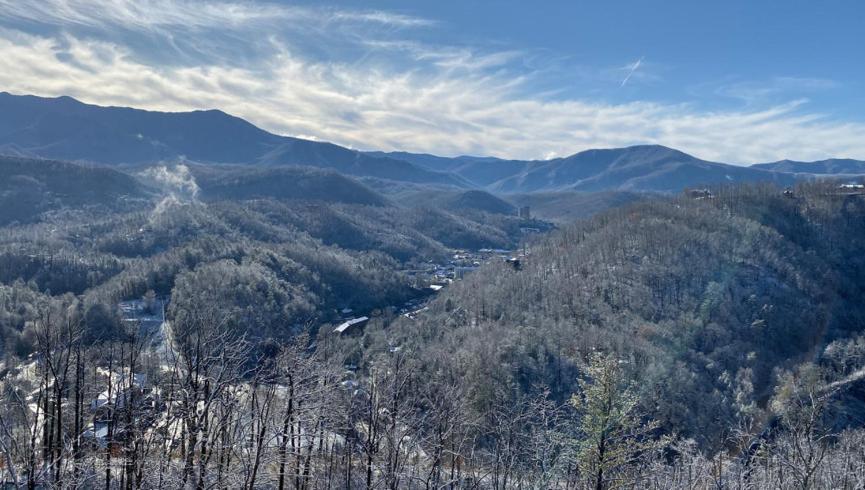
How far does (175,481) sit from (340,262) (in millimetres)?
125628

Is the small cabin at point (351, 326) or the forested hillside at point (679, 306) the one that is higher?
the forested hillside at point (679, 306)

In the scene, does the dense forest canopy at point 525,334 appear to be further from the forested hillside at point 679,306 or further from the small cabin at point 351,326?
the small cabin at point 351,326

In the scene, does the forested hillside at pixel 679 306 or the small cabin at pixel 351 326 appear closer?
the forested hillside at pixel 679 306

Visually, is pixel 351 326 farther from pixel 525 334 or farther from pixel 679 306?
pixel 679 306

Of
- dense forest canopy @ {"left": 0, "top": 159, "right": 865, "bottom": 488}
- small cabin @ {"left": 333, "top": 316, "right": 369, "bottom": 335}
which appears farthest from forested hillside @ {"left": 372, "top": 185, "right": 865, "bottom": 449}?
small cabin @ {"left": 333, "top": 316, "right": 369, "bottom": 335}

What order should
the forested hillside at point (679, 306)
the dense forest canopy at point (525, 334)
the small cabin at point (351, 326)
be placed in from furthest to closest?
1. the small cabin at point (351, 326)
2. the forested hillside at point (679, 306)
3. the dense forest canopy at point (525, 334)

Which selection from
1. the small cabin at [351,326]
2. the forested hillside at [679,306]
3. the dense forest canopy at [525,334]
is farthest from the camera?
the small cabin at [351,326]

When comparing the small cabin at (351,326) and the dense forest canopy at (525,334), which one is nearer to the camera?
the dense forest canopy at (525,334)

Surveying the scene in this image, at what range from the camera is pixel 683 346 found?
259 ft

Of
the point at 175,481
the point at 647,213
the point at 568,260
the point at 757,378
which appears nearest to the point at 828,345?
the point at 757,378

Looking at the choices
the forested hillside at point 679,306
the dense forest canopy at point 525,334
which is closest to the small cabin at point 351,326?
the dense forest canopy at point 525,334

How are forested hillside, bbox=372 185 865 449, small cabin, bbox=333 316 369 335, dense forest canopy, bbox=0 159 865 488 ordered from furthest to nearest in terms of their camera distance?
small cabin, bbox=333 316 369 335 < forested hillside, bbox=372 185 865 449 < dense forest canopy, bbox=0 159 865 488

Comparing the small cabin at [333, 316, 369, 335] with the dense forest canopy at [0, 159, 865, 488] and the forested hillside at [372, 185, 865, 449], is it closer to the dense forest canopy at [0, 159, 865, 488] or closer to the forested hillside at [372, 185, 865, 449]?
the dense forest canopy at [0, 159, 865, 488]

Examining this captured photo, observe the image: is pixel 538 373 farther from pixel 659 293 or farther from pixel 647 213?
pixel 647 213
